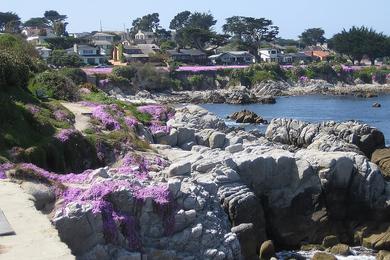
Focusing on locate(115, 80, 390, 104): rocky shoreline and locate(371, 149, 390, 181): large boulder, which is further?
locate(115, 80, 390, 104): rocky shoreline

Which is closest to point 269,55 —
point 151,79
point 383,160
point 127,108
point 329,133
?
point 151,79

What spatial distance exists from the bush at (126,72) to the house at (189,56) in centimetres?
2887

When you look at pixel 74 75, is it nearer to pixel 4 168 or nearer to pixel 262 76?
pixel 4 168

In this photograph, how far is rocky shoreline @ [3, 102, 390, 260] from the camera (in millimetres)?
17547

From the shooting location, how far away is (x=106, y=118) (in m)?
31.8

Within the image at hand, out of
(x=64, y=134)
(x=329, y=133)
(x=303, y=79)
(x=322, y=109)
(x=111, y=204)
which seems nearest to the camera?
(x=111, y=204)

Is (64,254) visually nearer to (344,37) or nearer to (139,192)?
(139,192)

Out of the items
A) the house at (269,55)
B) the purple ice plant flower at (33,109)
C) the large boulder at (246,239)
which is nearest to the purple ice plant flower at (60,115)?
the purple ice plant flower at (33,109)

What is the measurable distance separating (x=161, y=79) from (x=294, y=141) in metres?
57.4

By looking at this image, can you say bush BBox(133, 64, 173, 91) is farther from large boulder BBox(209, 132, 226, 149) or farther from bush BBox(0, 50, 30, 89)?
bush BBox(0, 50, 30, 89)

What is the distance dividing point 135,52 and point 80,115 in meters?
91.9

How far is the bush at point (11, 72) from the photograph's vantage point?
29478 mm

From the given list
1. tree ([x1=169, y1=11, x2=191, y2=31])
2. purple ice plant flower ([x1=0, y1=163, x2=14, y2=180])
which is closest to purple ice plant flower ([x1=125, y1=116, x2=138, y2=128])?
purple ice plant flower ([x1=0, y1=163, x2=14, y2=180])

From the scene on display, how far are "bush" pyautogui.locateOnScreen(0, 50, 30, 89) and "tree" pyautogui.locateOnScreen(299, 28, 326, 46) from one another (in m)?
170
